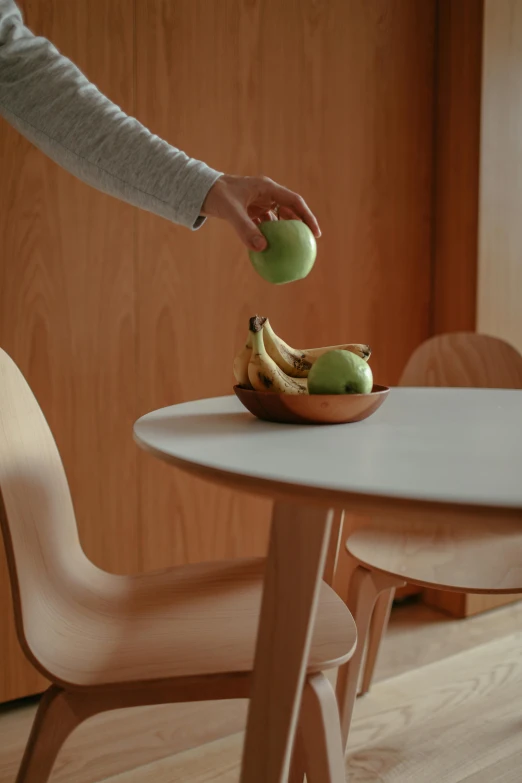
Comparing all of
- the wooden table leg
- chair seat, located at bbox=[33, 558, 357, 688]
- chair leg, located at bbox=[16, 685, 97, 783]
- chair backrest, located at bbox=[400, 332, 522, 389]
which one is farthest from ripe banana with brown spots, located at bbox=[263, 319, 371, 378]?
chair backrest, located at bbox=[400, 332, 522, 389]

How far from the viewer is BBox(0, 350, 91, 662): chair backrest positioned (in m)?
0.90

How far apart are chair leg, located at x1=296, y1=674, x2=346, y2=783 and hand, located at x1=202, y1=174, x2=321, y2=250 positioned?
59 cm

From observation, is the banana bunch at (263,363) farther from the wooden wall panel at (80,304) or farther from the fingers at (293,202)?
the wooden wall panel at (80,304)

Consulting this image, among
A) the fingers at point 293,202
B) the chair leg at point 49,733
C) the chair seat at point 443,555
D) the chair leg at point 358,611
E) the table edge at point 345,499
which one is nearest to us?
the table edge at point 345,499

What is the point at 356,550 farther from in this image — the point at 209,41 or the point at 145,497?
the point at 209,41

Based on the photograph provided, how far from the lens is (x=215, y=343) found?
2.07m

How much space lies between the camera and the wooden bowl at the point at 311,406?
99 centimetres

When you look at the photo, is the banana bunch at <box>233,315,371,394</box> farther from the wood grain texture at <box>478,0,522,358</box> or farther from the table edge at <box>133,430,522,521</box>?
the wood grain texture at <box>478,0,522,358</box>

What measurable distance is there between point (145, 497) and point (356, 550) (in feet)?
2.47

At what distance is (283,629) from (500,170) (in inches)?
80.7

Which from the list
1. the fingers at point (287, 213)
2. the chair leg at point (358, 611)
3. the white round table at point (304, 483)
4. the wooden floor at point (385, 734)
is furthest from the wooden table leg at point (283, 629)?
the wooden floor at point (385, 734)

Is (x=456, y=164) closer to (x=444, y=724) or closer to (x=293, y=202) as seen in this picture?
(x=293, y=202)

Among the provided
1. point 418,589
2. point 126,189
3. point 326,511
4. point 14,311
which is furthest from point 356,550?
Result: point 418,589

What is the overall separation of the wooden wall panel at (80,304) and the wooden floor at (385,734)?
0.29m
